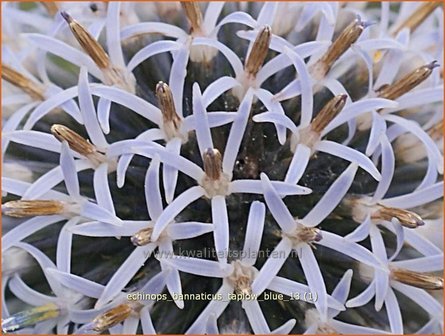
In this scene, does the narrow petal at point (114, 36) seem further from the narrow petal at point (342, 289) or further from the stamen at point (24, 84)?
the narrow petal at point (342, 289)

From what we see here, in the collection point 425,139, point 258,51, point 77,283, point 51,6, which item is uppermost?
point 51,6

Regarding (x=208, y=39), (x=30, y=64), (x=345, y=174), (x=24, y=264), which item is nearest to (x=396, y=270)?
(x=345, y=174)

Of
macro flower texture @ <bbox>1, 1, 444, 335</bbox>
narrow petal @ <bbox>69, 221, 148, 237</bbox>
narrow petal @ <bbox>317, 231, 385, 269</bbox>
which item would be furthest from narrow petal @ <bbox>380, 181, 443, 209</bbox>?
narrow petal @ <bbox>69, 221, 148, 237</bbox>

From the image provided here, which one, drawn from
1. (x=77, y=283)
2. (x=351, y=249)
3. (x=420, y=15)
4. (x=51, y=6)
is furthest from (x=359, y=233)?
(x=51, y=6)

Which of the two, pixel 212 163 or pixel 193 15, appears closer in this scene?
pixel 212 163

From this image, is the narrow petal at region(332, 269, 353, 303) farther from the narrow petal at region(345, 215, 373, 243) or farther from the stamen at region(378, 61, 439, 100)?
the stamen at region(378, 61, 439, 100)

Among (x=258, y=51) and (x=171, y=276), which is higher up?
(x=258, y=51)

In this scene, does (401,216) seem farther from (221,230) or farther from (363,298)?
(221,230)

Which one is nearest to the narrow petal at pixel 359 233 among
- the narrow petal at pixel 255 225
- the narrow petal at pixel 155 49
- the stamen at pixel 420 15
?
the narrow petal at pixel 255 225
